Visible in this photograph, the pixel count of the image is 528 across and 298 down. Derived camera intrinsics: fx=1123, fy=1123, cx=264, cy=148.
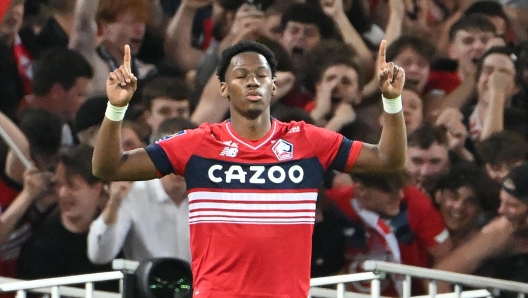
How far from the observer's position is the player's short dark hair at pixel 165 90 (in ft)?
20.5

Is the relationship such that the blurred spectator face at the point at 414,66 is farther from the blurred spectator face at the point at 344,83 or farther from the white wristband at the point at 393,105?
the white wristband at the point at 393,105

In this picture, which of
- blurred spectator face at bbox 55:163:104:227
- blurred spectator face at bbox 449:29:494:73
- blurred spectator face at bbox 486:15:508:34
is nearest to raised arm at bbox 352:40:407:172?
blurred spectator face at bbox 55:163:104:227

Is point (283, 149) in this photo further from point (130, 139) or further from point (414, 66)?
point (414, 66)

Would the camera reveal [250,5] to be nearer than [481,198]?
No

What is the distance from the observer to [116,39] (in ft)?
22.1

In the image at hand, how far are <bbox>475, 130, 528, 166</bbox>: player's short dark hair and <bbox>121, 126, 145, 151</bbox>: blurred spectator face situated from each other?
191 centimetres

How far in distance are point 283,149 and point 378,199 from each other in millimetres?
1978

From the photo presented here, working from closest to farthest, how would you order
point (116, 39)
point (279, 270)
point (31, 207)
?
point (279, 270), point (31, 207), point (116, 39)

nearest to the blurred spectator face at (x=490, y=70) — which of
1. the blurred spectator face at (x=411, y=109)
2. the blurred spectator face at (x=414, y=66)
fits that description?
the blurred spectator face at (x=414, y=66)

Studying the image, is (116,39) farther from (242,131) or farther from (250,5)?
(242,131)

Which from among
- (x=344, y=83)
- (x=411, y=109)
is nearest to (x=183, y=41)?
(x=344, y=83)

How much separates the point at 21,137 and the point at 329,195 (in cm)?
166

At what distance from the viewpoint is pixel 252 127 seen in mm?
3971

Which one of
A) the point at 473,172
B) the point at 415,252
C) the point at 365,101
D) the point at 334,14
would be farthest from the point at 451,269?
the point at 334,14
